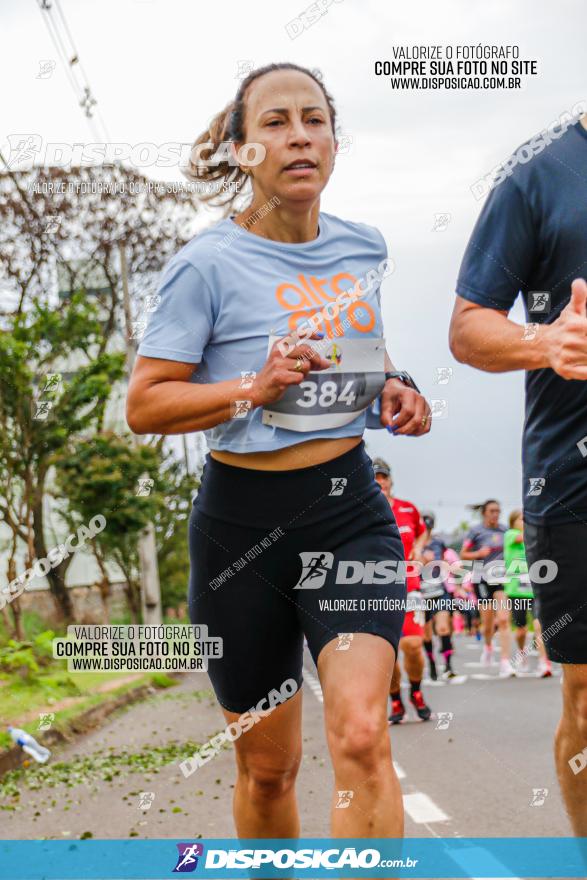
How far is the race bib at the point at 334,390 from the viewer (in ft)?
9.77

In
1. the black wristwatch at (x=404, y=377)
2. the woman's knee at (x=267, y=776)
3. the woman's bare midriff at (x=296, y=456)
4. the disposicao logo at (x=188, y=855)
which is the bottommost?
the disposicao logo at (x=188, y=855)

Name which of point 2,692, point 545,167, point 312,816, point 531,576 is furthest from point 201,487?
point 2,692

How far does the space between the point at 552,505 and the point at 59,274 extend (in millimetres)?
16140

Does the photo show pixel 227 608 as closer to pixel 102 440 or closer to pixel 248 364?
pixel 248 364

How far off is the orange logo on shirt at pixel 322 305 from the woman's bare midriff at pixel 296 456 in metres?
0.26

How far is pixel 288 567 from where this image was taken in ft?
9.78

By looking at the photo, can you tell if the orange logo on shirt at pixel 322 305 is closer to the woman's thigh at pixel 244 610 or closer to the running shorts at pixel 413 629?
the woman's thigh at pixel 244 610

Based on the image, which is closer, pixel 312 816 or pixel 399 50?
pixel 399 50

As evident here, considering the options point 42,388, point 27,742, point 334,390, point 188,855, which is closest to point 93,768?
point 27,742

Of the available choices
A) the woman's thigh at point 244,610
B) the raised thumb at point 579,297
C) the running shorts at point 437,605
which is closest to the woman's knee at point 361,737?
the woman's thigh at point 244,610

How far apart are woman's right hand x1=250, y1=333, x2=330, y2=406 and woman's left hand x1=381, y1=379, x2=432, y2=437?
0.90 feet

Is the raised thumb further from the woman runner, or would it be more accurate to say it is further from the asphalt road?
the asphalt road

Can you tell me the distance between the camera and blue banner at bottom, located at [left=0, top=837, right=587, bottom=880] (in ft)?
8.77

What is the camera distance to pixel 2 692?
32.8 ft
